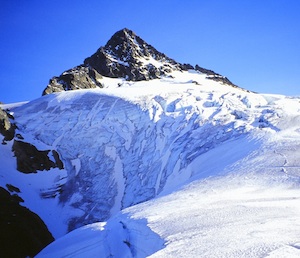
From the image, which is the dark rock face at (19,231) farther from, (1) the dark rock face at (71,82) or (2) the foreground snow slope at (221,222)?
(1) the dark rock face at (71,82)

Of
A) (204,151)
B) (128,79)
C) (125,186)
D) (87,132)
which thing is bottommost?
(125,186)

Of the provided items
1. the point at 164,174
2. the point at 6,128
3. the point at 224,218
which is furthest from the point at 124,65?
the point at 224,218

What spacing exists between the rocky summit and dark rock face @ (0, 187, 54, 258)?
2953cm

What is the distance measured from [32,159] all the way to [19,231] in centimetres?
932

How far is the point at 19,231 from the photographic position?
20.2 m

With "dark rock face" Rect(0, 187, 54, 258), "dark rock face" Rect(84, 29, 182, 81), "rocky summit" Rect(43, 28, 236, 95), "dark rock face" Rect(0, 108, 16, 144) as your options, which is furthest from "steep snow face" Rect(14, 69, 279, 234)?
"dark rock face" Rect(84, 29, 182, 81)

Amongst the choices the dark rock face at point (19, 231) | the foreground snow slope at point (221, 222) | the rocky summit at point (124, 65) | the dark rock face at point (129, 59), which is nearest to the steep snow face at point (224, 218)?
the foreground snow slope at point (221, 222)

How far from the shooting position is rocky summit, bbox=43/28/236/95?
A: 51.6m

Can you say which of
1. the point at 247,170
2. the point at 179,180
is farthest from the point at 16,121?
the point at 247,170

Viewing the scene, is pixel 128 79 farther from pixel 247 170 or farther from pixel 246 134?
pixel 247 170

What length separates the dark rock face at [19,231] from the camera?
19081 mm

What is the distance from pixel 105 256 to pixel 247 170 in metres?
7.09

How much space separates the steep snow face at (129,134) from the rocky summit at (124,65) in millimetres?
15424

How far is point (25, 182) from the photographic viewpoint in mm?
25891
